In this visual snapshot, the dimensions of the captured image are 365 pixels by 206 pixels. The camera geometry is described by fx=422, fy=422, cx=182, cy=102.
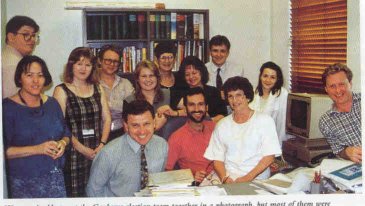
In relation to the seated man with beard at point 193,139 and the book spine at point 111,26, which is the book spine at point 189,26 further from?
the seated man with beard at point 193,139

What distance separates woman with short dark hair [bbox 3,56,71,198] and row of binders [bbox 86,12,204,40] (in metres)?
0.64

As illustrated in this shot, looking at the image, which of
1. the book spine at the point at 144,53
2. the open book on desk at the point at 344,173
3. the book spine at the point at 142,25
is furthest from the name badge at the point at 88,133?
the open book on desk at the point at 344,173

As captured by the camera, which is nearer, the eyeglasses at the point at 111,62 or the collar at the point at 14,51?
the collar at the point at 14,51

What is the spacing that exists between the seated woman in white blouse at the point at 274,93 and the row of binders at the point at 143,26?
55 centimetres

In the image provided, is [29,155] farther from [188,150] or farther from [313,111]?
[313,111]

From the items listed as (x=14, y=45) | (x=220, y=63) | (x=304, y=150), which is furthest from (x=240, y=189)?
(x=14, y=45)

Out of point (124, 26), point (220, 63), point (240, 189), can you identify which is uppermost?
point (124, 26)

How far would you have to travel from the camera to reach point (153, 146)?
191 centimetres

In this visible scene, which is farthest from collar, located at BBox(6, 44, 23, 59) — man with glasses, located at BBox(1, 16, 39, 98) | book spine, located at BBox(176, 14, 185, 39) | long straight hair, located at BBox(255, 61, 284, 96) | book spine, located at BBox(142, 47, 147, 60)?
long straight hair, located at BBox(255, 61, 284, 96)

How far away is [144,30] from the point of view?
2.62 m

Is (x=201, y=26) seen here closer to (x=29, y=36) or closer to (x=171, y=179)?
(x=29, y=36)

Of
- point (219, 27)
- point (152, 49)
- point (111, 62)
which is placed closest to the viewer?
point (111, 62)

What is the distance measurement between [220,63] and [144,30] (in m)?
0.52

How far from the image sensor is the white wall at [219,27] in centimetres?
233
